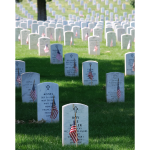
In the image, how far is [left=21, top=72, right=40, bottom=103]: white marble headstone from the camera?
8.62 m

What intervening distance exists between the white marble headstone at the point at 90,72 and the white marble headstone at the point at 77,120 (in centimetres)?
476

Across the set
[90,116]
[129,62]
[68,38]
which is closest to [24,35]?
[68,38]

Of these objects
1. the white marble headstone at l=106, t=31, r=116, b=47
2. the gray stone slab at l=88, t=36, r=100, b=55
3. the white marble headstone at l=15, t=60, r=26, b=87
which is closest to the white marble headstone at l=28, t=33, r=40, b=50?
the gray stone slab at l=88, t=36, r=100, b=55

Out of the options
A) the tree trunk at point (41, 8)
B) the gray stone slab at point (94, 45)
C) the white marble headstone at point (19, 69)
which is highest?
the tree trunk at point (41, 8)

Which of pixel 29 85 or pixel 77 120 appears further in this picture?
pixel 29 85

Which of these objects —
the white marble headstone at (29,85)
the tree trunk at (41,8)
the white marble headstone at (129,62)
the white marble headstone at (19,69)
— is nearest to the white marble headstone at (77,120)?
the white marble headstone at (29,85)

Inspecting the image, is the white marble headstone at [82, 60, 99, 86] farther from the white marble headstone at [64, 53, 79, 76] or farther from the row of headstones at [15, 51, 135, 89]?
the white marble headstone at [64, 53, 79, 76]

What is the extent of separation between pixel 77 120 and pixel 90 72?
4846mm

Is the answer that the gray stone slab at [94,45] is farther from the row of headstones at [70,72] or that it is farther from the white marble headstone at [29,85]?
the white marble headstone at [29,85]

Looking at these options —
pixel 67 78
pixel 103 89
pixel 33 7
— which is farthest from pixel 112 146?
pixel 33 7

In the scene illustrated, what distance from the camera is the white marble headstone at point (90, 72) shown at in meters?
10.3

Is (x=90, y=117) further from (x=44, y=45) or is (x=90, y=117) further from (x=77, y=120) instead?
(x=44, y=45)

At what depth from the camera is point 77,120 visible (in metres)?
5.64
